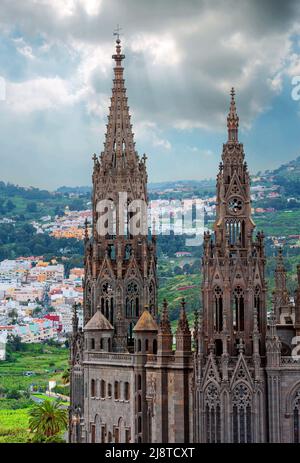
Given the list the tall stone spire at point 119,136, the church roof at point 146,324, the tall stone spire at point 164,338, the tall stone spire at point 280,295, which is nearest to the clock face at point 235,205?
the tall stone spire at point 164,338

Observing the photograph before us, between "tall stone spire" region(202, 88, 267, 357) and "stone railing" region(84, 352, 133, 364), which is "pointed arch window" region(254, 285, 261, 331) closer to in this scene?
"tall stone spire" region(202, 88, 267, 357)

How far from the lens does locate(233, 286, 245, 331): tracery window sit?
81125mm

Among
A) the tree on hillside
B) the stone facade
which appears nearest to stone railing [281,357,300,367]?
the stone facade

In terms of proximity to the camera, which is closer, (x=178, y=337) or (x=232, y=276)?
(x=232, y=276)

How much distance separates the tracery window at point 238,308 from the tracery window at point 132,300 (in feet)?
60.2

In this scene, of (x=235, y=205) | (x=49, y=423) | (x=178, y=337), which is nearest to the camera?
(x=235, y=205)

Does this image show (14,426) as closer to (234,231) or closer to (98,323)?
(98,323)

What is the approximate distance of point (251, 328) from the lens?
265 feet

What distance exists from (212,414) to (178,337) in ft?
22.1

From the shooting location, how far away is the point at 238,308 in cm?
8119

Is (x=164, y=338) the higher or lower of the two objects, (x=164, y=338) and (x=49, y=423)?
the higher

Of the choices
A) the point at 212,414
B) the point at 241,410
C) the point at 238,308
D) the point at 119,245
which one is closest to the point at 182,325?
the point at 238,308

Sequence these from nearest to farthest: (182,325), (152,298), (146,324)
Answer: (182,325)
(146,324)
(152,298)

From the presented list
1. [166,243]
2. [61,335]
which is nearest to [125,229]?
[166,243]
